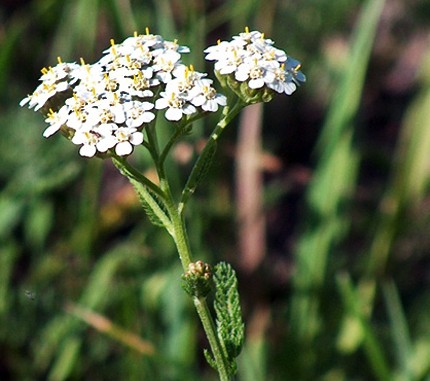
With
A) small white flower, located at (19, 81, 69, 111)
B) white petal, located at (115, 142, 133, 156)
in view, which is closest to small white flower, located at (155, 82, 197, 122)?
white petal, located at (115, 142, 133, 156)

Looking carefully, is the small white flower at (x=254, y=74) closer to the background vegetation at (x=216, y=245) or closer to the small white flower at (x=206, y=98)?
the small white flower at (x=206, y=98)

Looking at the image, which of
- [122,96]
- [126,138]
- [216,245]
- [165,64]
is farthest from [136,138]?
[216,245]

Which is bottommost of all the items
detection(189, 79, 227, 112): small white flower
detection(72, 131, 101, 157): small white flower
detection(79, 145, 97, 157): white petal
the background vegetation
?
detection(79, 145, 97, 157): white petal

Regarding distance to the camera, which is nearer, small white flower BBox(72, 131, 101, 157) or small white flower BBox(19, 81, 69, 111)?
small white flower BBox(72, 131, 101, 157)

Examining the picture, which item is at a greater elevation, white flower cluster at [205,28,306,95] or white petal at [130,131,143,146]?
white flower cluster at [205,28,306,95]

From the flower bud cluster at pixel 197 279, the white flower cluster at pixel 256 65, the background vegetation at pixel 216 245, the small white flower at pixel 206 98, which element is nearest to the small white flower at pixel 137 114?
the small white flower at pixel 206 98

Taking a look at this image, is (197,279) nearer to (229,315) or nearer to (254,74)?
(229,315)

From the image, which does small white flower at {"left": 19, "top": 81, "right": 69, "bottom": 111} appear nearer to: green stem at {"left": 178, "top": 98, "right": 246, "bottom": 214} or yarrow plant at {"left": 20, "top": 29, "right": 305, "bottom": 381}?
yarrow plant at {"left": 20, "top": 29, "right": 305, "bottom": 381}

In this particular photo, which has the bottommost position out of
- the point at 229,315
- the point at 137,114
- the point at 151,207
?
the point at 229,315
